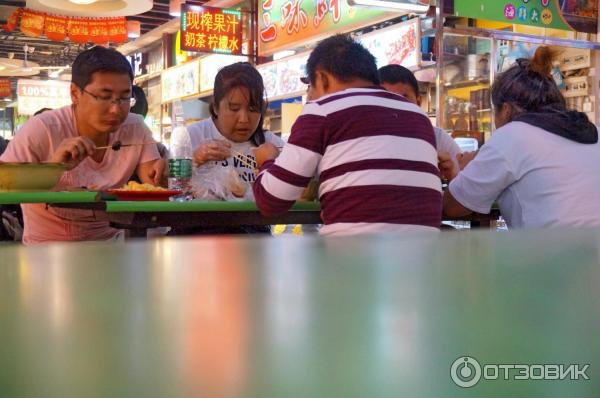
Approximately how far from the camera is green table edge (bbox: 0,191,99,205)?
2025 millimetres

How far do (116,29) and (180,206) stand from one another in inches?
330

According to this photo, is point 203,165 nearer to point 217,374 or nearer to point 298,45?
point 217,374

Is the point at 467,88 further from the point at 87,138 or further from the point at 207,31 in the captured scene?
the point at 87,138

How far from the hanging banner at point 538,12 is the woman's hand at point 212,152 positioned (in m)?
3.65

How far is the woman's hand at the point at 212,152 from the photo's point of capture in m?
2.67

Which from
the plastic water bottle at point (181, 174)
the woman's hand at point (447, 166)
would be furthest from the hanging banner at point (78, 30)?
the woman's hand at point (447, 166)

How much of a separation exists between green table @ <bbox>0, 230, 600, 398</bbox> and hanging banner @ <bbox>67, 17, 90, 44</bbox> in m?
10.2

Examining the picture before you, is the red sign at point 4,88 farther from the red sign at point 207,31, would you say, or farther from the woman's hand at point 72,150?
the woman's hand at point 72,150

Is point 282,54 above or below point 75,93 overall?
above

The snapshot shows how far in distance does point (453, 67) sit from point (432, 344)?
562cm

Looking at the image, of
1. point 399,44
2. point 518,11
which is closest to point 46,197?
point 399,44

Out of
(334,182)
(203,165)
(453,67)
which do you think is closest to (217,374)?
(334,182)

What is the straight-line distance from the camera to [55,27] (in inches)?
383

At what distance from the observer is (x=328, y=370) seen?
45 cm
